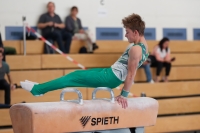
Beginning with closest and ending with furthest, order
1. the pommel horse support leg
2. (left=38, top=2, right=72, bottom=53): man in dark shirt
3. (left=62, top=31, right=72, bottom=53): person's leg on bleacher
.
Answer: the pommel horse support leg
(left=38, top=2, right=72, bottom=53): man in dark shirt
(left=62, top=31, right=72, bottom=53): person's leg on bleacher

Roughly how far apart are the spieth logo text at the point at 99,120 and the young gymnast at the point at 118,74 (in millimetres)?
221

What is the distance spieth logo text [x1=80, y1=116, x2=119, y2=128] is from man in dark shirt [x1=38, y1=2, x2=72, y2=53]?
5015 mm

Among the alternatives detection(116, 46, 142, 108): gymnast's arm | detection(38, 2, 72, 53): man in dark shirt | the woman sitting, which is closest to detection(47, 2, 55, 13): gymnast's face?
detection(38, 2, 72, 53): man in dark shirt

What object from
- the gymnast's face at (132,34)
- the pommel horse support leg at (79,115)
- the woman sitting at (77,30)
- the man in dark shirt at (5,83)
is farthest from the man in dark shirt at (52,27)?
the gymnast's face at (132,34)

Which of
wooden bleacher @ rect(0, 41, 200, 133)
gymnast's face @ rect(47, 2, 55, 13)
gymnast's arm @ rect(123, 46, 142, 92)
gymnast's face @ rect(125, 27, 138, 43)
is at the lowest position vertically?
wooden bleacher @ rect(0, 41, 200, 133)

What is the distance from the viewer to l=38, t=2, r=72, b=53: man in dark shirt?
1096 centimetres

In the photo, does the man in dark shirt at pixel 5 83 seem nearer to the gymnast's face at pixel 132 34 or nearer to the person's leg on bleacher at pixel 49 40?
the person's leg on bleacher at pixel 49 40

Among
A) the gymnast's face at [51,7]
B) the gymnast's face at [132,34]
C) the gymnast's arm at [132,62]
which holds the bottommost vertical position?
the gymnast's arm at [132,62]

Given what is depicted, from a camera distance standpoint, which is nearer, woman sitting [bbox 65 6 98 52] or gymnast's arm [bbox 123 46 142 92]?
gymnast's arm [bbox 123 46 142 92]

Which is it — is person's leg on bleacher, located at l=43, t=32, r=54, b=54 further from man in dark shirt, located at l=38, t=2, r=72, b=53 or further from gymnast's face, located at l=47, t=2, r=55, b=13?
gymnast's face, located at l=47, t=2, r=55, b=13

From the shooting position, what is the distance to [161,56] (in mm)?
11273

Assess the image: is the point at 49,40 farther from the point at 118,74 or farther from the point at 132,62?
the point at 132,62

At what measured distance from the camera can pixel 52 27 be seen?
1106 centimetres

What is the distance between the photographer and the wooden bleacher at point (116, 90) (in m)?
9.88
